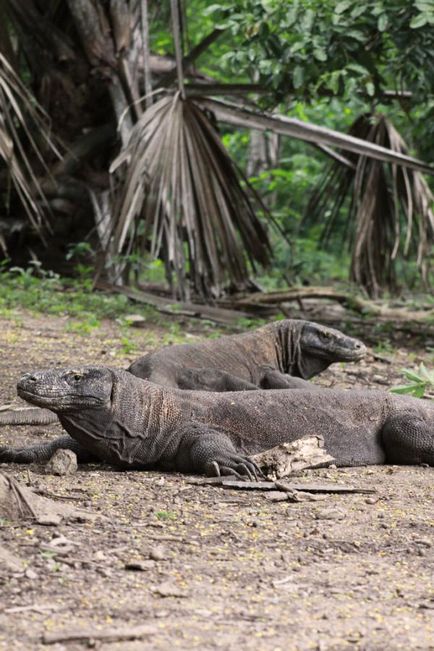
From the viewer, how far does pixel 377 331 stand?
10.0 m

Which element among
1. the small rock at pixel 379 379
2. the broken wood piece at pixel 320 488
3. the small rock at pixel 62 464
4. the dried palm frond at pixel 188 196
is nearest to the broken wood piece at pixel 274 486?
the broken wood piece at pixel 320 488

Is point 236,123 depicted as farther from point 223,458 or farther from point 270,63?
point 223,458

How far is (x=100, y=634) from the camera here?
2688 millimetres

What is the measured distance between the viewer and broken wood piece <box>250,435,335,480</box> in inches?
188

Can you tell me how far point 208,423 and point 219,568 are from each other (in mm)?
1708

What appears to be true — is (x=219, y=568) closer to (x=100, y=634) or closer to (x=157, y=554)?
(x=157, y=554)

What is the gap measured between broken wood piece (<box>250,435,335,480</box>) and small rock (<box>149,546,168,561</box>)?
131 centimetres

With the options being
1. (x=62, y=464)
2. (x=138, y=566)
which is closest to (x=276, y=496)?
(x=62, y=464)

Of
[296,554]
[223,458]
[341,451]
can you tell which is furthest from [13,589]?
[341,451]

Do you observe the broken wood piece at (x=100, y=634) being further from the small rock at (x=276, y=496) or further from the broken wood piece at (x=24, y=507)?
the small rock at (x=276, y=496)

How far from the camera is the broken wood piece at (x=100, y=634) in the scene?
266 centimetres

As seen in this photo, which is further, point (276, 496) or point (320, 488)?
point (320, 488)

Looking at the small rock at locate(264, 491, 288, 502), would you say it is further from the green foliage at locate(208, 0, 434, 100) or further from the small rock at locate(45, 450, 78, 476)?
the green foliage at locate(208, 0, 434, 100)

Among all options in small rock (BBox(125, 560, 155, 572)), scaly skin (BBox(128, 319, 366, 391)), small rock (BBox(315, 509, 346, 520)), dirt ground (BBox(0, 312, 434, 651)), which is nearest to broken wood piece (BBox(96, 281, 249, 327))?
scaly skin (BBox(128, 319, 366, 391))
